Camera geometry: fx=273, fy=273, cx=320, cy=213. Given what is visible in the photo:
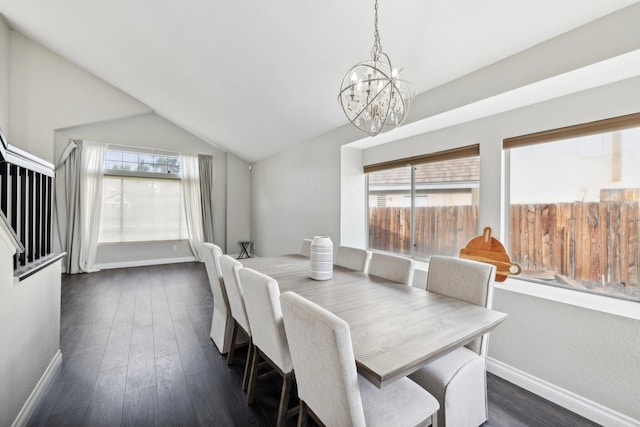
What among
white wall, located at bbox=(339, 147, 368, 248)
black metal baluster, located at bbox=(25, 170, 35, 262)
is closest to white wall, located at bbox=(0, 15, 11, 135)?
black metal baluster, located at bbox=(25, 170, 35, 262)

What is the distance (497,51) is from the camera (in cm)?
191

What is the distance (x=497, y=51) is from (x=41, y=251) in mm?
3590

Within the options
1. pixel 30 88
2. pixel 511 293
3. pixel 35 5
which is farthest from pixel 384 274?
pixel 30 88

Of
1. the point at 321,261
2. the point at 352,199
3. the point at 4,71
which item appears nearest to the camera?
the point at 321,261

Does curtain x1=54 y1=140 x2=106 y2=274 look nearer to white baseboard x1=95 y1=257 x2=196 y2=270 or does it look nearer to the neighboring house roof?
white baseboard x1=95 y1=257 x2=196 y2=270

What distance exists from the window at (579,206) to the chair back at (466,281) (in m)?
0.80

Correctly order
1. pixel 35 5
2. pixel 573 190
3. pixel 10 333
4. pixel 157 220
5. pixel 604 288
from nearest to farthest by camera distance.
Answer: pixel 10 333 → pixel 604 288 → pixel 573 190 → pixel 35 5 → pixel 157 220

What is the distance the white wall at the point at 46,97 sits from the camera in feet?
15.0

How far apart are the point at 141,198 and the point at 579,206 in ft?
22.6

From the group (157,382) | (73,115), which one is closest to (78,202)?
(73,115)

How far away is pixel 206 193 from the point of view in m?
6.39

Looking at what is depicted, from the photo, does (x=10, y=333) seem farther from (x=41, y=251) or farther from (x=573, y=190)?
(x=573, y=190)

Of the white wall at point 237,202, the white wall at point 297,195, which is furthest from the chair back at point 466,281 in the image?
the white wall at point 237,202

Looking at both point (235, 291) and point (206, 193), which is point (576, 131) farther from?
point (206, 193)
